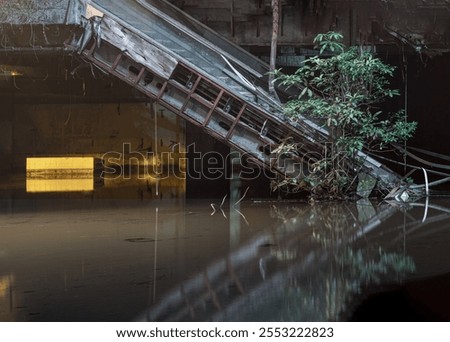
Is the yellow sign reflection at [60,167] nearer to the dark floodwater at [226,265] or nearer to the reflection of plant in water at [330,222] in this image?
the dark floodwater at [226,265]

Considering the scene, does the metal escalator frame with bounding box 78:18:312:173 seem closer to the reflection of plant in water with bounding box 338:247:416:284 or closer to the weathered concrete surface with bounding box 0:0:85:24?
the weathered concrete surface with bounding box 0:0:85:24

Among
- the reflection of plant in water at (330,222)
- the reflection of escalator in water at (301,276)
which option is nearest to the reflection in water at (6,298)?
the reflection of escalator in water at (301,276)

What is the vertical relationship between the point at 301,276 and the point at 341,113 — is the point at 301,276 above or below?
below

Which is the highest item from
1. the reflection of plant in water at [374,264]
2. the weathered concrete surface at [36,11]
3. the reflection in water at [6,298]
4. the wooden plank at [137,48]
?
the weathered concrete surface at [36,11]

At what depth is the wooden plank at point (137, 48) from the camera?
39.1 feet

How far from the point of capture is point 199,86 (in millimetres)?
12609

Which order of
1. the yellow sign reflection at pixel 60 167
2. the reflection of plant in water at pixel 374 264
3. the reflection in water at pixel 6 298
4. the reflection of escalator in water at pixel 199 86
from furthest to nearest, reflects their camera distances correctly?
the yellow sign reflection at pixel 60 167
the reflection of escalator in water at pixel 199 86
the reflection of plant in water at pixel 374 264
the reflection in water at pixel 6 298

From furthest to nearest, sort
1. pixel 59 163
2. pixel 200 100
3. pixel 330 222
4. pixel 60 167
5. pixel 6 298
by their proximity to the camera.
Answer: pixel 59 163 → pixel 60 167 → pixel 200 100 → pixel 330 222 → pixel 6 298

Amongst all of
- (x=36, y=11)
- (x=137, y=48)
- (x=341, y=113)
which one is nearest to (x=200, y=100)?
(x=137, y=48)

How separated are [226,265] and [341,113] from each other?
6.50 metres

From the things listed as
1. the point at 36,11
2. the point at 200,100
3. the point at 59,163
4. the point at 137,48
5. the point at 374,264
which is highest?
the point at 36,11

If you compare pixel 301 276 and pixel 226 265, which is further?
pixel 226 265

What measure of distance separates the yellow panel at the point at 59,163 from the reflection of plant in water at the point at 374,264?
1804cm

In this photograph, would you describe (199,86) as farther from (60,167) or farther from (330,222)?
(60,167)
